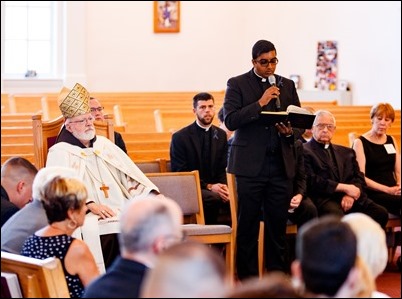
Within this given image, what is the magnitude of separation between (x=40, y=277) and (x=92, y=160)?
2730mm

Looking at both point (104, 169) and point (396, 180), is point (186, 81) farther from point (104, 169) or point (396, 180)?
point (104, 169)

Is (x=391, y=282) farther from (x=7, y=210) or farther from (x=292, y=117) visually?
(x=7, y=210)

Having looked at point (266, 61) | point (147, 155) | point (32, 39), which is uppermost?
point (32, 39)

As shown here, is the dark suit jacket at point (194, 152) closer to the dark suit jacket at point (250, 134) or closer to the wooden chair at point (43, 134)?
the wooden chair at point (43, 134)

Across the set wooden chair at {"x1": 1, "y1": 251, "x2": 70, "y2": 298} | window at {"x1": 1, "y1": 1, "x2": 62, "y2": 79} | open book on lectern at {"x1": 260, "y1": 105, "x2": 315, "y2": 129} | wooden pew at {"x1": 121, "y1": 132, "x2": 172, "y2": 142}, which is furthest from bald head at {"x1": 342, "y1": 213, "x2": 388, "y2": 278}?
window at {"x1": 1, "y1": 1, "x2": 62, "y2": 79}

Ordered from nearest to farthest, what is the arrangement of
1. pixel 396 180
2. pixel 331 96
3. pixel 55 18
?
pixel 396 180 < pixel 331 96 < pixel 55 18

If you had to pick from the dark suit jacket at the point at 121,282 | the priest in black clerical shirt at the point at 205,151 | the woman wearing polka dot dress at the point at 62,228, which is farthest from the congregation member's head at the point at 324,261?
the priest in black clerical shirt at the point at 205,151

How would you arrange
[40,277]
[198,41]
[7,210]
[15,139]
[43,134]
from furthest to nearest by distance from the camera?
[198,41]
[15,139]
[43,134]
[7,210]
[40,277]

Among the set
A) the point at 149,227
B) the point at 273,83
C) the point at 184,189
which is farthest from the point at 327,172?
the point at 149,227

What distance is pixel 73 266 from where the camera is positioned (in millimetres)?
3900

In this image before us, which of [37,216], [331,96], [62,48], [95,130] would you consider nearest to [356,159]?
[95,130]

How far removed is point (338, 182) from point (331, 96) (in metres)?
9.13

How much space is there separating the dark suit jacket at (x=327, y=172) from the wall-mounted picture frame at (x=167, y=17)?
12.4 meters

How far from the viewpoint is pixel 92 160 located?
622 cm
